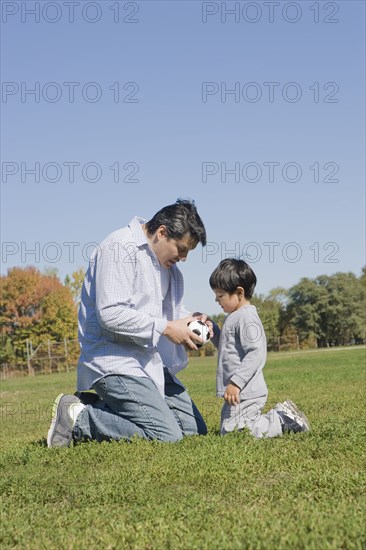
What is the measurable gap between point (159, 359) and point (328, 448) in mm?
1902

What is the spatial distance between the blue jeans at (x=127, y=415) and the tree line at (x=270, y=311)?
187 ft

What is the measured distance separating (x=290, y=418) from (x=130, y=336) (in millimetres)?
1620

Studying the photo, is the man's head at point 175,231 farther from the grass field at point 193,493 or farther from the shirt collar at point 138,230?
the grass field at point 193,493

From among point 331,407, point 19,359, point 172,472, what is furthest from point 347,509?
point 19,359

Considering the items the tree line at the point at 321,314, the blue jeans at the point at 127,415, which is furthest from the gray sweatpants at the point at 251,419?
the tree line at the point at 321,314

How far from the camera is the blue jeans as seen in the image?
6.18 metres

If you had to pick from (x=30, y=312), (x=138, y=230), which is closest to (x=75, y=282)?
(x=30, y=312)

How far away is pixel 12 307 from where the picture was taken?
2483 inches

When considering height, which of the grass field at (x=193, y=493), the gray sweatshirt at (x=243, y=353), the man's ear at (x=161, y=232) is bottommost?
the grass field at (x=193, y=493)

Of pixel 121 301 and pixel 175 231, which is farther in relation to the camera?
pixel 175 231

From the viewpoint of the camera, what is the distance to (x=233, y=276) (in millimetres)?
6590

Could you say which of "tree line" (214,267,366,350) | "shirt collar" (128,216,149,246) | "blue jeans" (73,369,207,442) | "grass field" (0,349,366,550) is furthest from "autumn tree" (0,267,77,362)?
"grass field" (0,349,366,550)

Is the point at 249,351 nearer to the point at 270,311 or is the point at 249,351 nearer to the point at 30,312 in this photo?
the point at 30,312

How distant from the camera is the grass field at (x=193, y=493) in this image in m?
3.25
